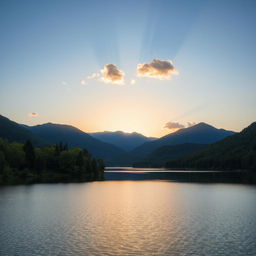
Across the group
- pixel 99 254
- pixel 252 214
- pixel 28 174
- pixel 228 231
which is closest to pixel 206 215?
pixel 252 214

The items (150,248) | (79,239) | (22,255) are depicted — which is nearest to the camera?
(22,255)

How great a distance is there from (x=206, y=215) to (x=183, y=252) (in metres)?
28.8

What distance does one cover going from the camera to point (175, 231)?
5162cm

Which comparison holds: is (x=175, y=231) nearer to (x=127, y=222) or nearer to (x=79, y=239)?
(x=127, y=222)

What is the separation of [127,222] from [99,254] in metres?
21.2

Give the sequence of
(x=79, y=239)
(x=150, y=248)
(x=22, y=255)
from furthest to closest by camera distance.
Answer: (x=79, y=239) < (x=150, y=248) < (x=22, y=255)

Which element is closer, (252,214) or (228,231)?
(228,231)

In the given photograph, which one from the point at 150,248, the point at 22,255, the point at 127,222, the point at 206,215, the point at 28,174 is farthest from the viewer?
the point at 28,174

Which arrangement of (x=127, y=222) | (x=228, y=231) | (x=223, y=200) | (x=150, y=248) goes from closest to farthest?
(x=150, y=248) → (x=228, y=231) → (x=127, y=222) → (x=223, y=200)

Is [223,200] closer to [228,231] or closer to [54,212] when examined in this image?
[228,231]

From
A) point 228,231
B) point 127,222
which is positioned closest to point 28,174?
point 127,222

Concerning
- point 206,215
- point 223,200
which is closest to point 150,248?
point 206,215

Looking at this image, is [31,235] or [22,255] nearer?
[22,255]

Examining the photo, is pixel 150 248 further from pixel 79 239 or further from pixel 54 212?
pixel 54 212
